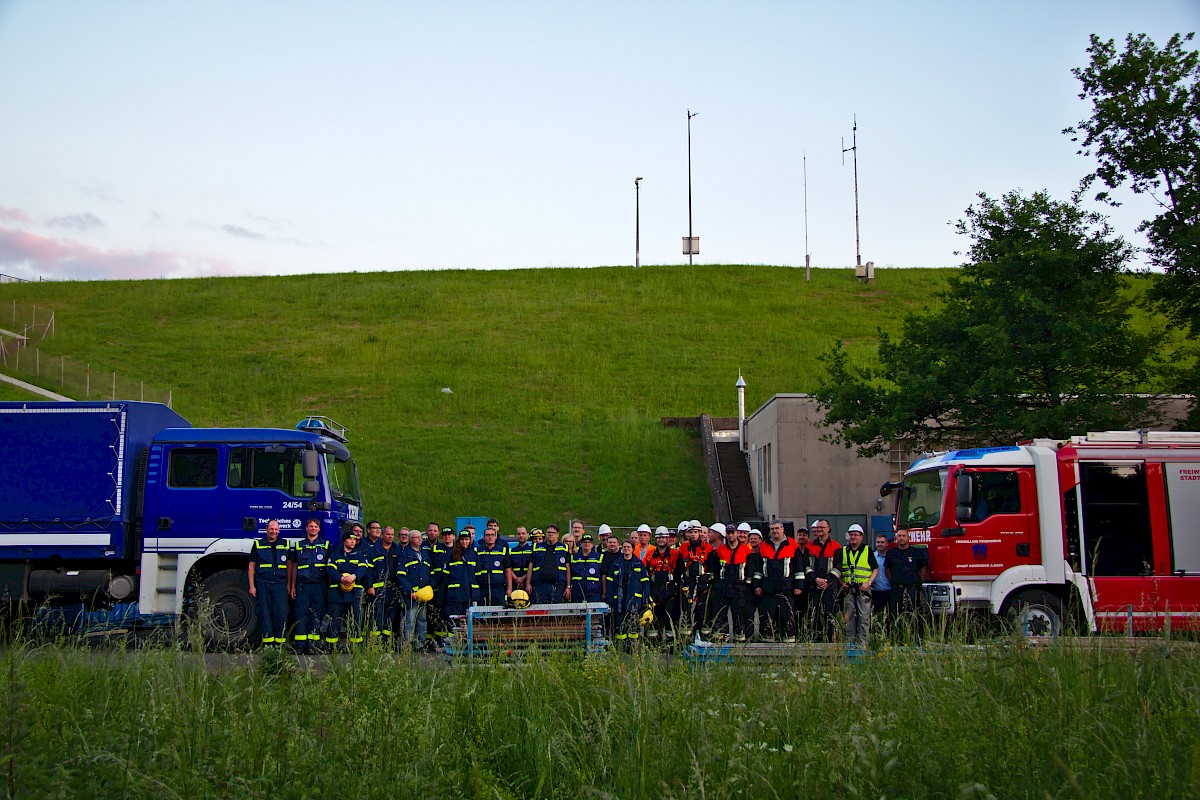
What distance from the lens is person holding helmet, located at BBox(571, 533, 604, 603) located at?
1278 cm

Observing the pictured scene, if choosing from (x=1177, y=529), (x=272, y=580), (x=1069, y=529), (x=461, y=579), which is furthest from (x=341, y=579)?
(x=1177, y=529)

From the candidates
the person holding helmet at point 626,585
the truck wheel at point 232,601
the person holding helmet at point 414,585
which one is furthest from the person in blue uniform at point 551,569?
the truck wheel at point 232,601

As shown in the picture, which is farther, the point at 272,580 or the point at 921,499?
the point at 921,499

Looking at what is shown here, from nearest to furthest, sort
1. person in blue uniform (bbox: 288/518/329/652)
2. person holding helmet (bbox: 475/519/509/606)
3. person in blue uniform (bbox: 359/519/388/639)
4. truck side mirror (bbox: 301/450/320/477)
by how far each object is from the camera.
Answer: person in blue uniform (bbox: 359/519/388/639) < person in blue uniform (bbox: 288/518/329/652) < person holding helmet (bbox: 475/519/509/606) < truck side mirror (bbox: 301/450/320/477)

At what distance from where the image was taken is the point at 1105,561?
42.8 feet

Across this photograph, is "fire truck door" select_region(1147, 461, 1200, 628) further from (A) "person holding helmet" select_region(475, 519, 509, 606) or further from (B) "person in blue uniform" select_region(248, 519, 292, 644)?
(B) "person in blue uniform" select_region(248, 519, 292, 644)

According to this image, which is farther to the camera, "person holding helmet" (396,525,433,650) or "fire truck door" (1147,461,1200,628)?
"fire truck door" (1147,461,1200,628)

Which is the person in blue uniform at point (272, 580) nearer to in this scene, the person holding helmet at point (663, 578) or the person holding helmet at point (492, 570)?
the person holding helmet at point (492, 570)

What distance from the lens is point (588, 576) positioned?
12.8 metres

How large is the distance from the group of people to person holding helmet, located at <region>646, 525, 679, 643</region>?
0.08 feet

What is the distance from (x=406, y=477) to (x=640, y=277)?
4005cm

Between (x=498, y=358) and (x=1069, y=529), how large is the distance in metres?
37.6

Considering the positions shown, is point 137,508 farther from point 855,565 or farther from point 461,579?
point 855,565

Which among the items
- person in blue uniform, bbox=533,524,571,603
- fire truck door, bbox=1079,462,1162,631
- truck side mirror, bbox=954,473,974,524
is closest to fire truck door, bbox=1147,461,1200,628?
fire truck door, bbox=1079,462,1162,631
